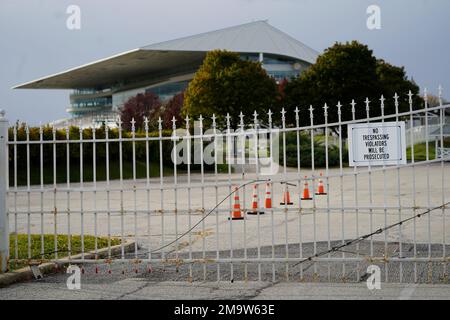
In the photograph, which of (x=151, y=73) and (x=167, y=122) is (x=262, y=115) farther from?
(x=151, y=73)

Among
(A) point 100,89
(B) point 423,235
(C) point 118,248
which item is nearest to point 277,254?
(C) point 118,248

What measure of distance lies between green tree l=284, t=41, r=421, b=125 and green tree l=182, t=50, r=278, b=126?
8.58 ft

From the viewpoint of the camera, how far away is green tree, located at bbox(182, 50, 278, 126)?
49312 millimetres

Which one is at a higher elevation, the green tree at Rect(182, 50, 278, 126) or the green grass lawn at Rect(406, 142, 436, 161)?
the green tree at Rect(182, 50, 278, 126)

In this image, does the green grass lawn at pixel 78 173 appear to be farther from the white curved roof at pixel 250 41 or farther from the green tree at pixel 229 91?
the white curved roof at pixel 250 41

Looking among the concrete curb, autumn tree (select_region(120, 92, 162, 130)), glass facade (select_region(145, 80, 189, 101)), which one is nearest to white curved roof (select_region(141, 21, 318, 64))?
glass facade (select_region(145, 80, 189, 101))

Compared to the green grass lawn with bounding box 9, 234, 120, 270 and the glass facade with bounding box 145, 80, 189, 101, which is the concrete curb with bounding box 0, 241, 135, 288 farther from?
the glass facade with bounding box 145, 80, 189, 101

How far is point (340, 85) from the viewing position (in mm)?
49500

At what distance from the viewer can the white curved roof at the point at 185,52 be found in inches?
3312

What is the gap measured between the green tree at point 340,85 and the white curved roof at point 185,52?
35.0 meters

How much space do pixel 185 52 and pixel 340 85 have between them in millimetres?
38369
